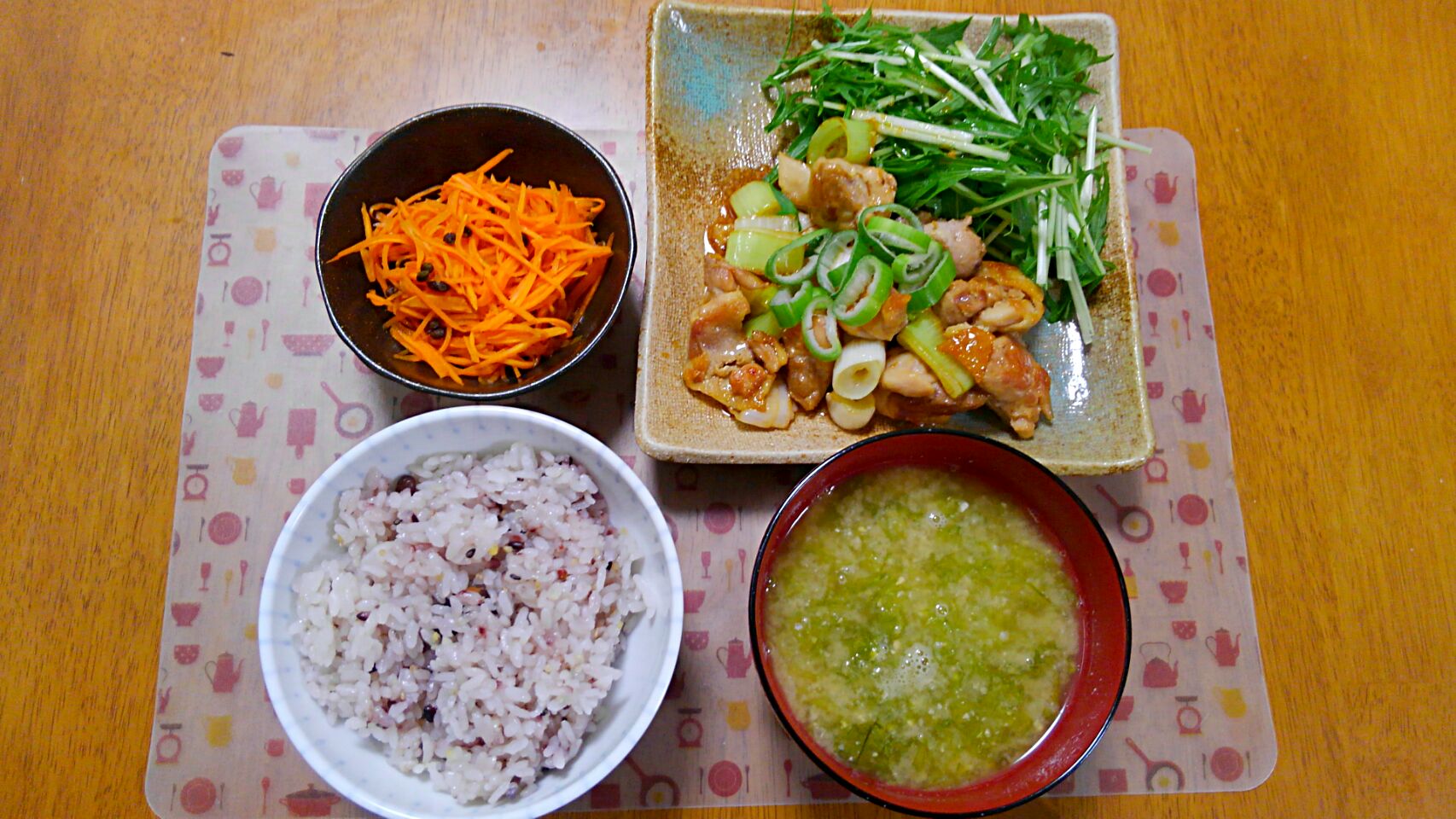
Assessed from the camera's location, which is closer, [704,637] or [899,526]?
[899,526]

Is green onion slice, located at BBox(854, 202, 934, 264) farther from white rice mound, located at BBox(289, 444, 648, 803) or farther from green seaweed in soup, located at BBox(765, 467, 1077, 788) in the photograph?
white rice mound, located at BBox(289, 444, 648, 803)

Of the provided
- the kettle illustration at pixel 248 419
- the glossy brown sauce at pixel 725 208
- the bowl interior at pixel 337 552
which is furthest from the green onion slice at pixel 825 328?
the kettle illustration at pixel 248 419

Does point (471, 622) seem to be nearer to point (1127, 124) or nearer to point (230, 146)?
point (230, 146)

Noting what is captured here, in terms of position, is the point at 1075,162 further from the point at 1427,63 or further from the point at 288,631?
the point at 288,631

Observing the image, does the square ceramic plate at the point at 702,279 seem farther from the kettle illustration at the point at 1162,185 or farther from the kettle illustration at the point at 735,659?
→ the kettle illustration at the point at 735,659

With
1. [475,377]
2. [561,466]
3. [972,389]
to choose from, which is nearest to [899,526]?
[972,389]

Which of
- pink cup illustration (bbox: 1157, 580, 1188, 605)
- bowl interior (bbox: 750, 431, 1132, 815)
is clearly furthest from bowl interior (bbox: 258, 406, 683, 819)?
pink cup illustration (bbox: 1157, 580, 1188, 605)
